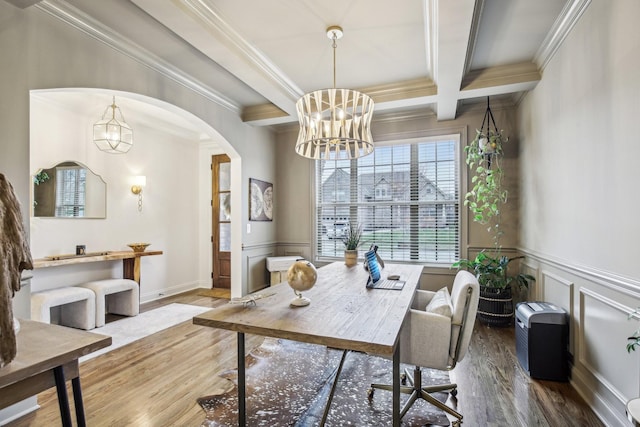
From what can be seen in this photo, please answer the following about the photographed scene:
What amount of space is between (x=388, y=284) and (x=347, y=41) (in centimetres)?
208

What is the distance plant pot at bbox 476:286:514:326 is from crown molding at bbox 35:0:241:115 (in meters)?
4.00

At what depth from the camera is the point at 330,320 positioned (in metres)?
1.55

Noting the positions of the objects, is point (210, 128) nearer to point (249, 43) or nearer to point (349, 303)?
point (249, 43)

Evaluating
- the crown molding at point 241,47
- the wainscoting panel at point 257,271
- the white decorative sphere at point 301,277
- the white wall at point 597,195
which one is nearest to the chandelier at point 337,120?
the crown molding at point 241,47

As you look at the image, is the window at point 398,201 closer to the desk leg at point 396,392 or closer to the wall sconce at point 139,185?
the wall sconce at point 139,185

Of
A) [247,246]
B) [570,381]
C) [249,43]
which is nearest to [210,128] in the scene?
[249,43]

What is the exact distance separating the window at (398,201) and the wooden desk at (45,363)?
3984 mm

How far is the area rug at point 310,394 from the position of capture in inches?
76.1

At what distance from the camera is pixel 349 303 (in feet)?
6.08

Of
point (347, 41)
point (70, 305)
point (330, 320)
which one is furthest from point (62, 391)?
point (70, 305)

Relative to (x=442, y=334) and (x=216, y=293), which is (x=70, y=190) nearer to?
(x=216, y=293)

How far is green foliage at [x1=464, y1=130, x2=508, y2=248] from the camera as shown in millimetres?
3682

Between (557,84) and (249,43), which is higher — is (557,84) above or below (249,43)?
below

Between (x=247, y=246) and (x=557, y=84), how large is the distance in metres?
3.89
